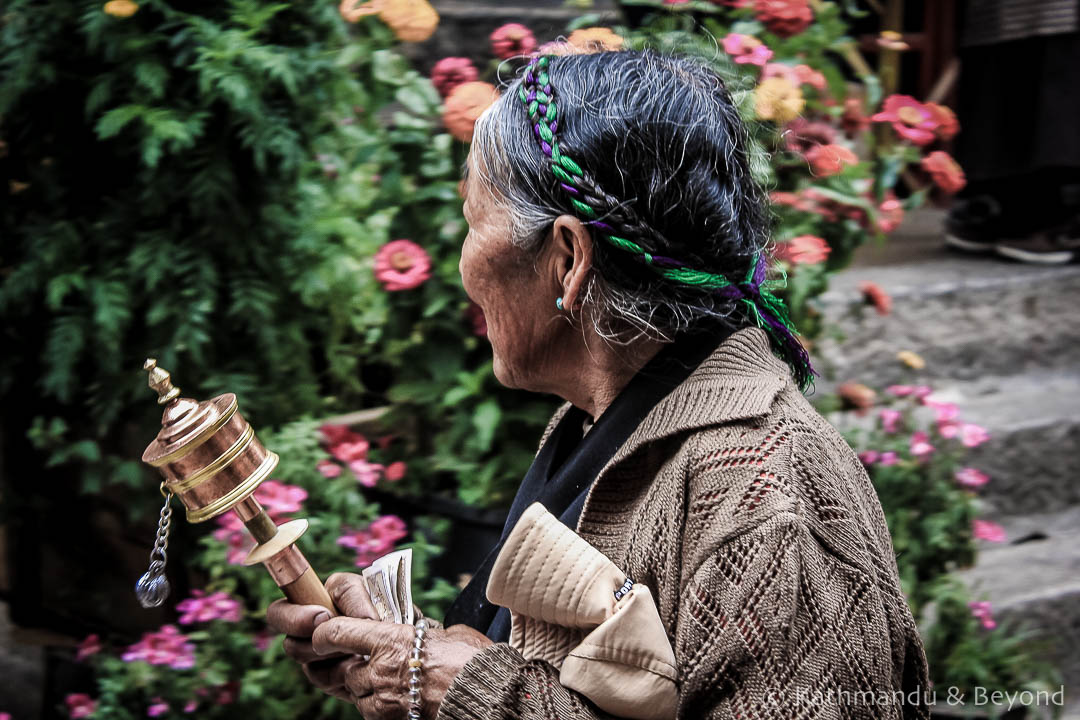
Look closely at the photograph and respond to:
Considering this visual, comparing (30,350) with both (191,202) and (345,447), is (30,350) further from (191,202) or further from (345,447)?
(345,447)

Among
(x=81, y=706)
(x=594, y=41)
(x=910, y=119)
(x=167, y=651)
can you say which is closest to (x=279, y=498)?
(x=167, y=651)

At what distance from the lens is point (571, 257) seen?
5.24ft

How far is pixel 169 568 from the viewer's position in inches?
121

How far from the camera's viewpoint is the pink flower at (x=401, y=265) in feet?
8.71

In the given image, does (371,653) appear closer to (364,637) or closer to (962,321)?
(364,637)

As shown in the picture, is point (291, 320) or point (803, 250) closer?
point (803, 250)

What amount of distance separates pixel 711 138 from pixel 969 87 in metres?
3.79

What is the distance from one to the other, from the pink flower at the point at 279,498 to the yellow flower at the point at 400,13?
1134 millimetres

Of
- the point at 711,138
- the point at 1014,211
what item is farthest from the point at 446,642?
the point at 1014,211

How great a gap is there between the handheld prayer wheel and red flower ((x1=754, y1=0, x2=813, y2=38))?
6.29ft

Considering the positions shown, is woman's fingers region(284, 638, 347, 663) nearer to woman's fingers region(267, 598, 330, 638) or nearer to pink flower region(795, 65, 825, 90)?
woman's fingers region(267, 598, 330, 638)

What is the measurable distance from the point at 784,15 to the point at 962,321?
1891 millimetres

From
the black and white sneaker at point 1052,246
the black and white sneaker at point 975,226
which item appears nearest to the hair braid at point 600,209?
the black and white sneaker at point 1052,246

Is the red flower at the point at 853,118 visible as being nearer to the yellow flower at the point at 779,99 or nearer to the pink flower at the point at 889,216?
the pink flower at the point at 889,216
